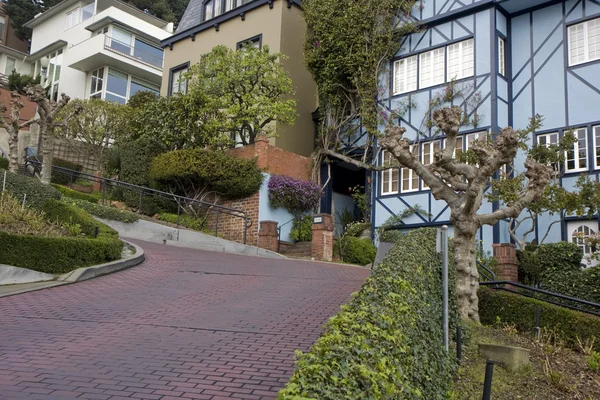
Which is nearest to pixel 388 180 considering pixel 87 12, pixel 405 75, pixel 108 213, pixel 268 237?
pixel 405 75

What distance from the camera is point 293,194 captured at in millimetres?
21359

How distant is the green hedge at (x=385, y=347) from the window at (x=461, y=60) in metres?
14.3

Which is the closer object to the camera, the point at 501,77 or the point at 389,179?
the point at 501,77

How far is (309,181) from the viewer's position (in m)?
22.3

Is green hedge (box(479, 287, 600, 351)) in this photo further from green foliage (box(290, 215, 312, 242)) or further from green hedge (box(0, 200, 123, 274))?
green foliage (box(290, 215, 312, 242))

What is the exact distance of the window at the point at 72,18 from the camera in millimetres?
40184

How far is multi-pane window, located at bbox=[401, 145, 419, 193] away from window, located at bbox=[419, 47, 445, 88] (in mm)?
2440

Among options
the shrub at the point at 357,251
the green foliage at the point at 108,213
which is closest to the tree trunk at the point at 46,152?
the green foliage at the point at 108,213

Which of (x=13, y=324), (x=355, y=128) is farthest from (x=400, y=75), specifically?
(x=13, y=324)

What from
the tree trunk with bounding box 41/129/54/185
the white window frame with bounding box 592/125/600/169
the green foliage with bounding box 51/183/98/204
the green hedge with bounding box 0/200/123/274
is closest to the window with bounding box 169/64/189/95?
the green foliage with bounding box 51/183/98/204

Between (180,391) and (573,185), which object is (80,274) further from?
(573,185)

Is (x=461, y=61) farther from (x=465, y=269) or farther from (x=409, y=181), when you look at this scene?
(x=465, y=269)

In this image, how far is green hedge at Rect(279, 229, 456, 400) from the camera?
295cm

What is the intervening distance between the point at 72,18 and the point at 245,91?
2429cm
